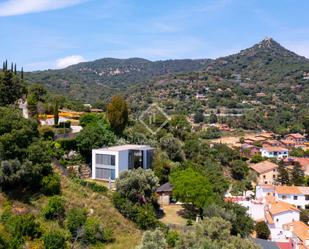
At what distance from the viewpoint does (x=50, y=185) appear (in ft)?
77.4

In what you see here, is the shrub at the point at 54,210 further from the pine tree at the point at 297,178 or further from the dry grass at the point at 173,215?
the pine tree at the point at 297,178

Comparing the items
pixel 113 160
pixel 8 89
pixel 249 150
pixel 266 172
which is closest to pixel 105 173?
pixel 113 160

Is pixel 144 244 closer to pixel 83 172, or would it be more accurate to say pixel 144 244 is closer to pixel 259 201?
pixel 83 172

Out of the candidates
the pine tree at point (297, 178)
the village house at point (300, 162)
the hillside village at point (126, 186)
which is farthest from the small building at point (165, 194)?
the village house at point (300, 162)

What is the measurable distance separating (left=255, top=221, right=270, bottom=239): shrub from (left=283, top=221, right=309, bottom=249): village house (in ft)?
5.89

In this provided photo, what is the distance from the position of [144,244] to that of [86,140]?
46.6 ft

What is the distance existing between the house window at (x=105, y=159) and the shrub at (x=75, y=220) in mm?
8250

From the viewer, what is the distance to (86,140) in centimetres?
3114

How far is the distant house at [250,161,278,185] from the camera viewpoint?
164 ft

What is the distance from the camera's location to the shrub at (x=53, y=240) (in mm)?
19094

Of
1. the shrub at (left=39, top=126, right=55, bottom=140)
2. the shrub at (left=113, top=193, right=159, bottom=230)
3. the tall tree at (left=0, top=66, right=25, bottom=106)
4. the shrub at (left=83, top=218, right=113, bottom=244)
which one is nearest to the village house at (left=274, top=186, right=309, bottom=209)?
the shrub at (left=113, top=193, right=159, bottom=230)

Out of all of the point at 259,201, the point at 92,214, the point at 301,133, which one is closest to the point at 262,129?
the point at 301,133

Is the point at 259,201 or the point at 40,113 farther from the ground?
the point at 40,113

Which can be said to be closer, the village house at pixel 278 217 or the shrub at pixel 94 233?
the shrub at pixel 94 233
